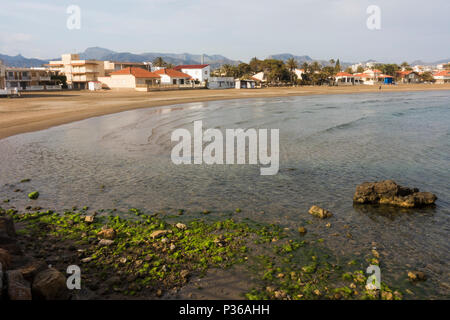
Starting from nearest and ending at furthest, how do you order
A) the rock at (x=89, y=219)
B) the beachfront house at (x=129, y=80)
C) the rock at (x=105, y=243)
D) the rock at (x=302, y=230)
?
the rock at (x=105, y=243), the rock at (x=302, y=230), the rock at (x=89, y=219), the beachfront house at (x=129, y=80)

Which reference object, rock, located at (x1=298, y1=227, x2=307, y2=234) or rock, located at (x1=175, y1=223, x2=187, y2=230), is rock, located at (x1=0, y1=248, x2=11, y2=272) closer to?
rock, located at (x1=175, y1=223, x2=187, y2=230)

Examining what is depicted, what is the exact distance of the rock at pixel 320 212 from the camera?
11444 mm

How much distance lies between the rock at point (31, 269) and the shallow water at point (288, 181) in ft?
17.8

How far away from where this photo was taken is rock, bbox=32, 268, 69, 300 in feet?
20.5

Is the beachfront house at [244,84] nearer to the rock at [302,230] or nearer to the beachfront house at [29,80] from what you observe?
the beachfront house at [29,80]

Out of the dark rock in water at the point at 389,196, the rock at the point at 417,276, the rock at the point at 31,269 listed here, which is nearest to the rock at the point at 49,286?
the rock at the point at 31,269

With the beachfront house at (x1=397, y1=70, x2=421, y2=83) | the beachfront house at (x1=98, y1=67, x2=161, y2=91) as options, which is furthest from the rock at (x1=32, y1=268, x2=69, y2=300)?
the beachfront house at (x1=397, y1=70, x2=421, y2=83)

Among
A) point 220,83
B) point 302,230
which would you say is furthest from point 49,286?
point 220,83

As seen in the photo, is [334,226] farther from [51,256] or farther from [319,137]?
[319,137]

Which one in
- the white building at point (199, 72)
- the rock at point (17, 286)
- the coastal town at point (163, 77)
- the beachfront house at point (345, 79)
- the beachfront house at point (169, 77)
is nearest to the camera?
the rock at point (17, 286)

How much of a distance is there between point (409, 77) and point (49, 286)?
194 meters

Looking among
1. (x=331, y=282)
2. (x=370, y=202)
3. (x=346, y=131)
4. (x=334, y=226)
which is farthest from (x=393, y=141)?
(x=331, y=282)
